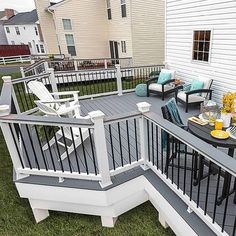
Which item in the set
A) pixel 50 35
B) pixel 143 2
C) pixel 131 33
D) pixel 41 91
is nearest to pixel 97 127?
pixel 41 91

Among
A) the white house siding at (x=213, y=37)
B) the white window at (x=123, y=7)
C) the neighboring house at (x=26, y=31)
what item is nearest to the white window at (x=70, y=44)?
the white window at (x=123, y=7)

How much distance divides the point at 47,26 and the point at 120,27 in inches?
209

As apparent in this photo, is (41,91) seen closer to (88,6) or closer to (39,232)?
(39,232)

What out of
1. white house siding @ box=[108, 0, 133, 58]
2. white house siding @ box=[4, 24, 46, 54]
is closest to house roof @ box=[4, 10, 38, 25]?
white house siding @ box=[4, 24, 46, 54]

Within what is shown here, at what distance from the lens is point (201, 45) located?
18.6 feet

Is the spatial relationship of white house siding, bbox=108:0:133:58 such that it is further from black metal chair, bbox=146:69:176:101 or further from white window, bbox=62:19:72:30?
black metal chair, bbox=146:69:176:101

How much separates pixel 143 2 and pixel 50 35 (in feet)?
22.3

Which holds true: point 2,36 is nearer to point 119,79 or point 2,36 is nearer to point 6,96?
point 119,79

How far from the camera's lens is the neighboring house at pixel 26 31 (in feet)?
88.5

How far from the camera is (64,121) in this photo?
88.7 inches

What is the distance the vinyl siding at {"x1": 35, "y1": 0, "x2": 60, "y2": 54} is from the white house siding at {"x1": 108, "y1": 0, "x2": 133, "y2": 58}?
4.06m

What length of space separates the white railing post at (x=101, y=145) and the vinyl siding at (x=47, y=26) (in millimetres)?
13395

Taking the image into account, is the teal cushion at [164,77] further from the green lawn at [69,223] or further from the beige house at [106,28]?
the beige house at [106,28]

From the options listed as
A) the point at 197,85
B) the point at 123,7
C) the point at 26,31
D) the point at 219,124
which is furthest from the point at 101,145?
the point at 26,31
